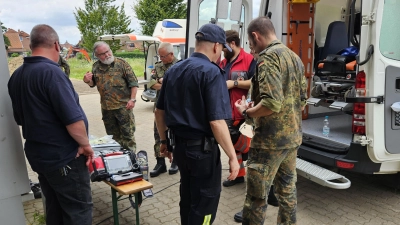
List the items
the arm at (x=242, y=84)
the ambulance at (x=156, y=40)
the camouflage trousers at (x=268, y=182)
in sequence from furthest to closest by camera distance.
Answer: the ambulance at (x=156, y=40), the arm at (x=242, y=84), the camouflage trousers at (x=268, y=182)

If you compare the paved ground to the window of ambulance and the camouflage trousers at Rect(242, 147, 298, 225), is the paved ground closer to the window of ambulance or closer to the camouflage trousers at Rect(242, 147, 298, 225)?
the camouflage trousers at Rect(242, 147, 298, 225)

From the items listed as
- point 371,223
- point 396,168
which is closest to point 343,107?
point 396,168

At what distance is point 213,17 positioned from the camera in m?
4.04

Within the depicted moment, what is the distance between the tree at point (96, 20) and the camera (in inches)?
1111

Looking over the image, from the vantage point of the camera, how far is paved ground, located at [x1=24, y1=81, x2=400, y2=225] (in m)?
3.25

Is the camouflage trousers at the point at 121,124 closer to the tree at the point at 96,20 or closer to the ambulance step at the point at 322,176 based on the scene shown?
the ambulance step at the point at 322,176

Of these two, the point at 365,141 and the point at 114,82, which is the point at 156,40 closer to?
the point at 114,82

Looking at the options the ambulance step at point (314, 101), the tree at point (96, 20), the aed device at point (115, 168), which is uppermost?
the tree at point (96, 20)

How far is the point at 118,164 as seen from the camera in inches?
120

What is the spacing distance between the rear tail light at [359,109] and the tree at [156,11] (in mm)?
25062

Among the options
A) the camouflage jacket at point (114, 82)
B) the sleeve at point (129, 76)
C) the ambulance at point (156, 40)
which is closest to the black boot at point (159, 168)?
the camouflage jacket at point (114, 82)

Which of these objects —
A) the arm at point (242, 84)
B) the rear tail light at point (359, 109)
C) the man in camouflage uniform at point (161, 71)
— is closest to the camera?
the rear tail light at point (359, 109)

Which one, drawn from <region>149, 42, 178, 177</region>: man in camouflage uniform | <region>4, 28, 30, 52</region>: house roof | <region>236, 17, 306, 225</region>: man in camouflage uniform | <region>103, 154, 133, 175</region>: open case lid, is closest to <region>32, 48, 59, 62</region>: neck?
<region>4, 28, 30, 52</region>: house roof

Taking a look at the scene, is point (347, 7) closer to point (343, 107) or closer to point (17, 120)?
point (343, 107)
